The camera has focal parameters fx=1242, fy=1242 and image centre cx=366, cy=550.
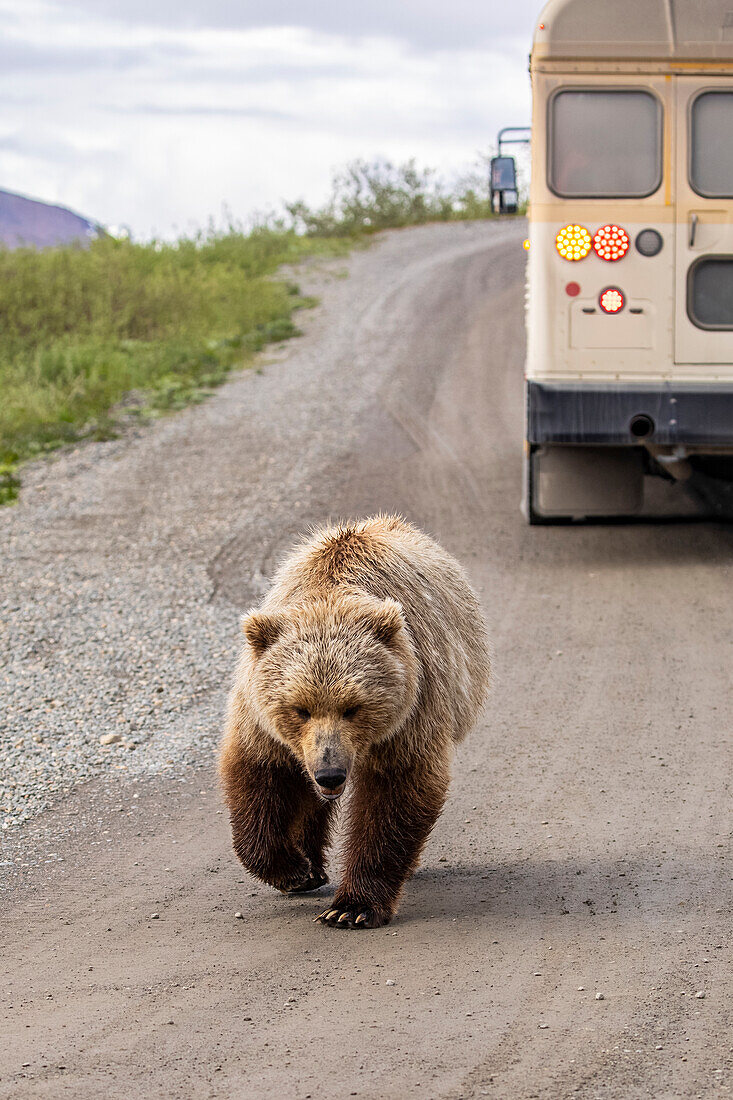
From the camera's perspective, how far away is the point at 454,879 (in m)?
5.07

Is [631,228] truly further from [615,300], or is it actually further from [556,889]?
[556,889]

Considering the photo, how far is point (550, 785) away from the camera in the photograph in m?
6.03

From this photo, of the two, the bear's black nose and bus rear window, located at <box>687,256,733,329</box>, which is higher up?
bus rear window, located at <box>687,256,733,329</box>

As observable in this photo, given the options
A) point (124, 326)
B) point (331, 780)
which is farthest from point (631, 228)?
point (124, 326)

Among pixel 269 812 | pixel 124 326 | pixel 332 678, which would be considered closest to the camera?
pixel 332 678

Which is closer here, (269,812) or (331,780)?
(331,780)

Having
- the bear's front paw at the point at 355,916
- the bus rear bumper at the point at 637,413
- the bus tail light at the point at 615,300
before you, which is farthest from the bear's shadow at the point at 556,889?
the bus tail light at the point at 615,300

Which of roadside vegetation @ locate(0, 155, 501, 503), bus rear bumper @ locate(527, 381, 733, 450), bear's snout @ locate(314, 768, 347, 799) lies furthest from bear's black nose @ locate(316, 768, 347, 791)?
roadside vegetation @ locate(0, 155, 501, 503)

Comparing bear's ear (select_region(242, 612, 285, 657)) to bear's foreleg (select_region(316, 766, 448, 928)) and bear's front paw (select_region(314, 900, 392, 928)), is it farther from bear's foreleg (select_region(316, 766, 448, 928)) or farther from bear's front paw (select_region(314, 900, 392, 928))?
bear's front paw (select_region(314, 900, 392, 928))

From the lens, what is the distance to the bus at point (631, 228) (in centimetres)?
926

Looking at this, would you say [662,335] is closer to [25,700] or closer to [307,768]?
[25,700]

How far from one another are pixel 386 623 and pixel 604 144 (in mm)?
6414

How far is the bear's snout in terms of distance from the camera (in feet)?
13.1

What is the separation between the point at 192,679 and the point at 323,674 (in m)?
3.95
